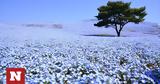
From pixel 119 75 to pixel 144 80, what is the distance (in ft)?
3.17

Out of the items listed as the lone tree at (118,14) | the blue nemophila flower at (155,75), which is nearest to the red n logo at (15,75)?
the blue nemophila flower at (155,75)

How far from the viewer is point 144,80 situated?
20.8 feet

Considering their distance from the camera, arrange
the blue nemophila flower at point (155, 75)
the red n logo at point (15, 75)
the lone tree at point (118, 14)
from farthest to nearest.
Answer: the lone tree at point (118, 14) < the blue nemophila flower at point (155, 75) < the red n logo at point (15, 75)

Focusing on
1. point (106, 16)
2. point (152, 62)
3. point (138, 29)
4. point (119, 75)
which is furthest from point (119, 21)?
point (119, 75)

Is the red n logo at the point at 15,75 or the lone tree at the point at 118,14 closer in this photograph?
the red n logo at the point at 15,75

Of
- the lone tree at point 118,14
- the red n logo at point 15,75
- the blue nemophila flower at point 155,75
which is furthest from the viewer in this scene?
the lone tree at point 118,14

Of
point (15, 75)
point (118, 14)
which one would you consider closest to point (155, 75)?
point (15, 75)

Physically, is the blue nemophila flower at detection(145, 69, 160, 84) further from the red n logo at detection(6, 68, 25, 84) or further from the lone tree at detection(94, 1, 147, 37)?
the lone tree at detection(94, 1, 147, 37)

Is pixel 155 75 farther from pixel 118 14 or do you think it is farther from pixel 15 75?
pixel 118 14

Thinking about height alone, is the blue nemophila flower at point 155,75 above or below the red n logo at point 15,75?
below

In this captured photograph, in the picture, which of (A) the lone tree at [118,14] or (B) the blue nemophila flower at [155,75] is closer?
(B) the blue nemophila flower at [155,75]

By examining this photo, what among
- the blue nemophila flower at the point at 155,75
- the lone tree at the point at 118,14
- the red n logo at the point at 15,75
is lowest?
the blue nemophila flower at the point at 155,75

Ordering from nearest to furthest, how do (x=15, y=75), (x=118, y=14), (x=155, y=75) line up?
1. (x=15, y=75)
2. (x=155, y=75)
3. (x=118, y=14)

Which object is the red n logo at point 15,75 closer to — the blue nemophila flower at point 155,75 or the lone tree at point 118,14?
the blue nemophila flower at point 155,75
